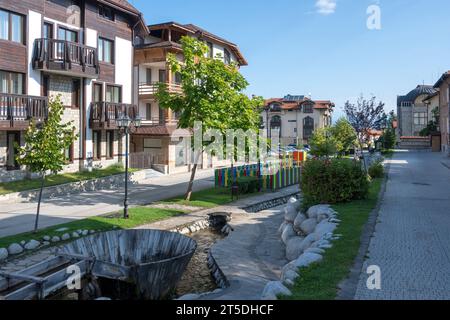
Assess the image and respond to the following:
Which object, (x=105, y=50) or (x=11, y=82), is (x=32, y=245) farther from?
(x=105, y=50)

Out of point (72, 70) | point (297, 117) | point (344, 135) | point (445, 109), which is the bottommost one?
point (344, 135)

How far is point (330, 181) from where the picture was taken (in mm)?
14547

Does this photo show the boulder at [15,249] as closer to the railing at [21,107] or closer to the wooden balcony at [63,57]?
the railing at [21,107]

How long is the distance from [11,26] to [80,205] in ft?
30.8

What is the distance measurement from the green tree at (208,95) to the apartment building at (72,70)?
5.24 metres

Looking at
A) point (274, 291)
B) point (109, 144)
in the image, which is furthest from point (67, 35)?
point (274, 291)

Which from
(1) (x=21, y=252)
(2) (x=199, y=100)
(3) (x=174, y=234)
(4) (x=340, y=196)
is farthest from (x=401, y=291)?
(2) (x=199, y=100)

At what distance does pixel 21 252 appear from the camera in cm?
1159

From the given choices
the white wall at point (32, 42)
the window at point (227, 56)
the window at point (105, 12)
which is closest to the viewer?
the white wall at point (32, 42)

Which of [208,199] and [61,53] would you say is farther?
[61,53]

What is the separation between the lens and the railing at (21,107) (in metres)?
19.7

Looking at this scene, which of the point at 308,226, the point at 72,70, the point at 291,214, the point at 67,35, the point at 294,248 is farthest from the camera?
the point at 67,35

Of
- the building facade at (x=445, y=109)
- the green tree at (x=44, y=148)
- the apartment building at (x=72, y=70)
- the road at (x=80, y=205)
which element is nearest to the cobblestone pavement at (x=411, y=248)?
the green tree at (x=44, y=148)

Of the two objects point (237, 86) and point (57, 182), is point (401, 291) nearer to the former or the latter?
point (237, 86)
